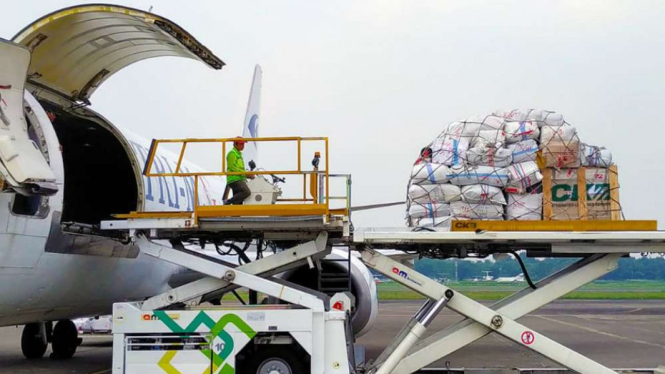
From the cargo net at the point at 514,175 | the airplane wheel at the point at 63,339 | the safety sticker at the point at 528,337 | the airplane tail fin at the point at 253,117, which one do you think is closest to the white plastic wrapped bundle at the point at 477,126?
the cargo net at the point at 514,175

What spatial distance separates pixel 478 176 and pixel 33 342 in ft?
31.6

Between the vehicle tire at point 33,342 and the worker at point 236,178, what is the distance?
7224 mm

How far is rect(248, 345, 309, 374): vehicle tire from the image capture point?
29.3 feet

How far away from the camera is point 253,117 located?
22.8 m

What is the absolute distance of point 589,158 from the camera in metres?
9.91

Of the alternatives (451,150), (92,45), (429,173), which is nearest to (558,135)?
(451,150)

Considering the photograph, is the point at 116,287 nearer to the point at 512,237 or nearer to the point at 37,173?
the point at 37,173

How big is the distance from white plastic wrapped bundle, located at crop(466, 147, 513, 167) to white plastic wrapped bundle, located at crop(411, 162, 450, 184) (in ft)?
1.14

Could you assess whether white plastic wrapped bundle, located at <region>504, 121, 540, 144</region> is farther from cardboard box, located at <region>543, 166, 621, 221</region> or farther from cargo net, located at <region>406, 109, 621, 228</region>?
cardboard box, located at <region>543, 166, 621, 221</region>

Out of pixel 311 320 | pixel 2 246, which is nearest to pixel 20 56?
pixel 2 246

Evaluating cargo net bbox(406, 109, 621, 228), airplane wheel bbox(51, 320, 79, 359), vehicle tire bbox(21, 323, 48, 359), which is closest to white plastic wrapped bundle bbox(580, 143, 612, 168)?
cargo net bbox(406, 109, 621, 228)

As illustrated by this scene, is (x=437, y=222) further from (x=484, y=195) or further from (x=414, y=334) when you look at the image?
(x=414, y=334)

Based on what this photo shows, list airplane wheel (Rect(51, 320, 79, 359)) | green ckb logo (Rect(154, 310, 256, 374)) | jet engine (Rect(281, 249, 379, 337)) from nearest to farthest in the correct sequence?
1. green ckb logo (Rect(154, 310, 256, 374))
2. jet engine (Rect(281, 249, 379, 337))
3. airplane wheel (Rect(51, 320, 79, 359))

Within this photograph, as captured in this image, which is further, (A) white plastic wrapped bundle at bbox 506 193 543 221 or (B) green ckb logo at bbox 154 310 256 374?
(A) white plastic wrapped bundle at bbox 506 193 543 221
